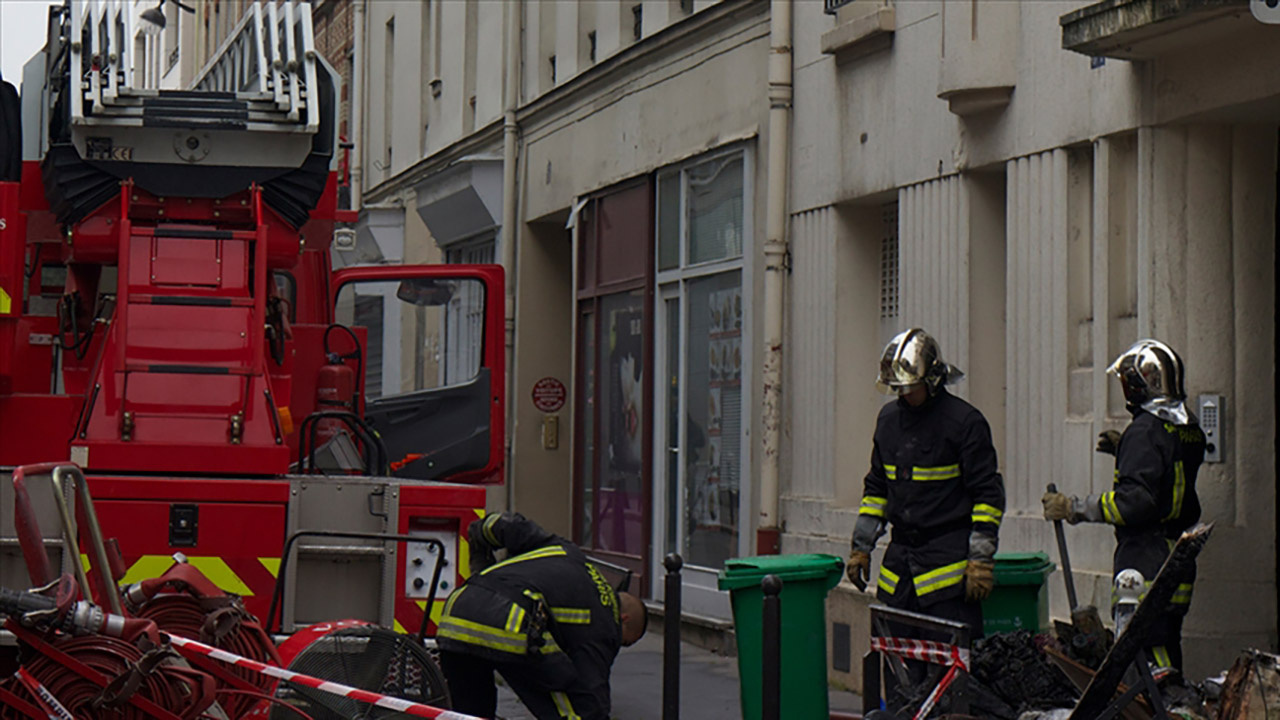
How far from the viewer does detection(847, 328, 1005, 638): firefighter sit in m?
8.08

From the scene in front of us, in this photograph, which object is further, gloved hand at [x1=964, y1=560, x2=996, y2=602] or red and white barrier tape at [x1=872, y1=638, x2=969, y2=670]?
gloved hand at [x1=964, y1=560, x2=996, y2=602]

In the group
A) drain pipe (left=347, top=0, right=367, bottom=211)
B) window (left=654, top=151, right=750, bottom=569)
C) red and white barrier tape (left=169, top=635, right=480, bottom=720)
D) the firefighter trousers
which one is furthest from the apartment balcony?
drain pipe (left=347, top=0, right=367, bottom=211)

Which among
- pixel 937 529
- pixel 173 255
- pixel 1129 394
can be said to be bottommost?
pixel 937 529

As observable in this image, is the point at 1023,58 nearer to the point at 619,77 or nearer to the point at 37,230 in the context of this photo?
the point at 37,230

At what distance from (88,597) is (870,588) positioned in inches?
245

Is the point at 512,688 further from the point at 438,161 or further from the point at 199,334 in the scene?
the point at 438,161

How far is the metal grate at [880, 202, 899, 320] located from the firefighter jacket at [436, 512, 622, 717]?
542 cm

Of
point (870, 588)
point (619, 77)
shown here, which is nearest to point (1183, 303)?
point (870, 588)

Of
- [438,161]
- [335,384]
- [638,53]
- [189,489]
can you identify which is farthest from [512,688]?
[438,161]

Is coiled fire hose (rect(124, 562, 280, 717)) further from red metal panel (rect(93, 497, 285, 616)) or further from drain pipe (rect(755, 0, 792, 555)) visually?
drain pipe (rect(755, 0, 792, 555))

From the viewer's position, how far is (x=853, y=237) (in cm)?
1232

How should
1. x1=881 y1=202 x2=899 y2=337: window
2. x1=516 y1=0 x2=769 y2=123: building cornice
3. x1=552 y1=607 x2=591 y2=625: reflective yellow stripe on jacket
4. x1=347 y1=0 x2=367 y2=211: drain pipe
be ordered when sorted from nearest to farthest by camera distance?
x1=552 y1=607 x2=591 y2=625: reflective yellow stripe on jacket
x1=881 y1=202 x2=899 y2=337: window
x1=516 y1=0 x2=769 y2=123: building cornice
x1=347 y1=0 x2=367 y2=211: drain pipe

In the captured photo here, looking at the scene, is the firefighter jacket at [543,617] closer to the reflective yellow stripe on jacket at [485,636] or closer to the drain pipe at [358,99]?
the reflective yellow stripe on jacket at [485,636]

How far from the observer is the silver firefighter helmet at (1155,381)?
7922 millimetres
